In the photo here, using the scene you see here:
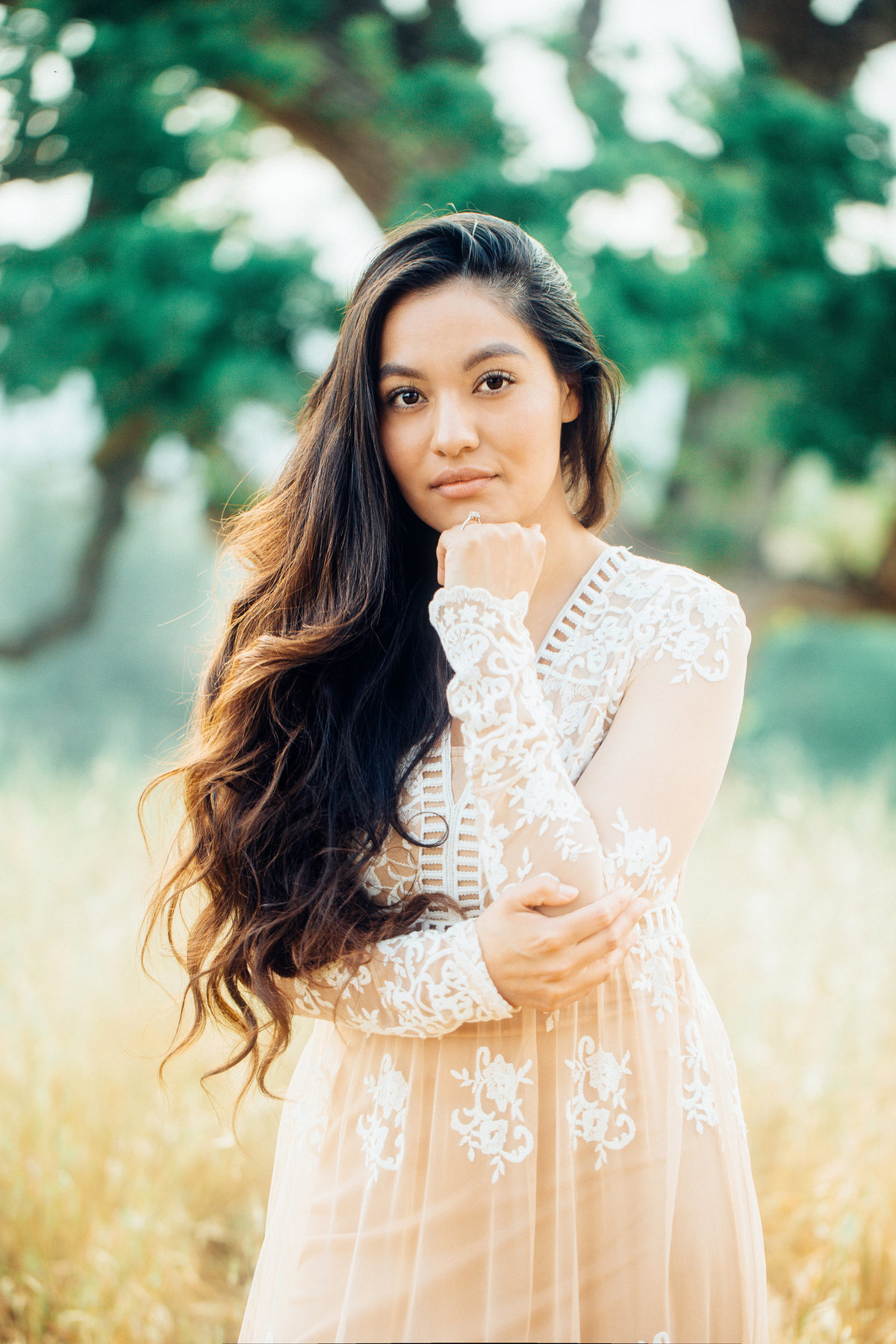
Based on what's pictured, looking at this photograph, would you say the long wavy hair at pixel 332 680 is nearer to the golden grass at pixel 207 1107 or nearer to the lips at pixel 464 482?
the lips at pixel 464 482

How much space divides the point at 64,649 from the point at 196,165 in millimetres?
7418

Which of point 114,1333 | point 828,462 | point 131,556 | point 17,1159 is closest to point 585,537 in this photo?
point 114,1333

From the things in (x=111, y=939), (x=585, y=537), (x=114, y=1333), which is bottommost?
(x=114, y=1333)

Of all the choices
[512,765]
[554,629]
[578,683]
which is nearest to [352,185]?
[554,629]

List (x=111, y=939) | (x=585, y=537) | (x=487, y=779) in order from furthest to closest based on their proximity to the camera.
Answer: (x=111, y=939) → (x=585, y=537) → (x=487, y=779)

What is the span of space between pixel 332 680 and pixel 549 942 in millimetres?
678

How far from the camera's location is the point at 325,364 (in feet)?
14.0

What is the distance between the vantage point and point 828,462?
4988 millimetres

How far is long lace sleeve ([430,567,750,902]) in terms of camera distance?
127 cm

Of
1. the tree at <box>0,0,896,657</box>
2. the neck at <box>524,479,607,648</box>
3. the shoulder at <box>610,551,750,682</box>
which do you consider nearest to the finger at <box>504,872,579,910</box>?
the shoulder at <box>610,551,750,682</box>

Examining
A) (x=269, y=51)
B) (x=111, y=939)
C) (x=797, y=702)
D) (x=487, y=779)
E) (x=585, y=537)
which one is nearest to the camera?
(x=487, y=779)

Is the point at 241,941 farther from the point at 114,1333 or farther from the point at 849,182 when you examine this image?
the point at 849,182

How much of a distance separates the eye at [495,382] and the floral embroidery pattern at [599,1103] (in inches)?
40.5

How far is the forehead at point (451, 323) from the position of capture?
5.05 ft
